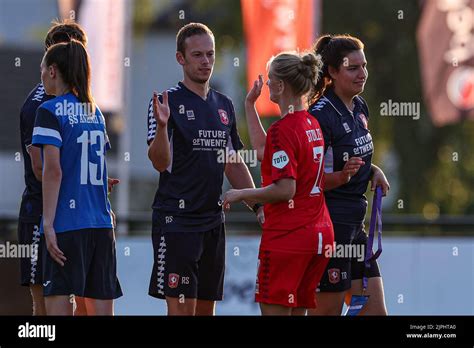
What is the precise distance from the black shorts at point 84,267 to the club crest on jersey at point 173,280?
0.34 meters

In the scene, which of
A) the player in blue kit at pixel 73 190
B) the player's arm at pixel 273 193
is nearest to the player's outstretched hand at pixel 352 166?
the player's arm at pixel 273 193

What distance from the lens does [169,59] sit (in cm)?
4175

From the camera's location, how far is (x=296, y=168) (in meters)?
6.73

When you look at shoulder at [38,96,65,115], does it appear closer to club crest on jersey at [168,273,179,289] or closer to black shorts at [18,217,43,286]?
black shorts at [18,217,43,286]

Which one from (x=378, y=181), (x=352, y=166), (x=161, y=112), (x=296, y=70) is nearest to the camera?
(x=296, y=70)

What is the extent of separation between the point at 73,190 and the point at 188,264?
898 mm

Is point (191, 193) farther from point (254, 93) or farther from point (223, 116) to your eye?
point (254, 93)

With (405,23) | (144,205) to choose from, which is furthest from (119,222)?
(144,205)

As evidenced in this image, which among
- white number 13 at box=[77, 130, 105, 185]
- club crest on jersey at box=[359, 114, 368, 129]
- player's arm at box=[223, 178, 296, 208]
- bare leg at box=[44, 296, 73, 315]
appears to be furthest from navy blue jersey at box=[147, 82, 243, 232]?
club crest on jersey at box=[359, 114, 368, 129]

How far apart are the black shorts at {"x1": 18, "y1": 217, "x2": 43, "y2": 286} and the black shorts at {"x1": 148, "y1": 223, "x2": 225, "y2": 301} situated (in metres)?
A: 0.79

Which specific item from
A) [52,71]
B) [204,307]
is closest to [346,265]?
[204,307]

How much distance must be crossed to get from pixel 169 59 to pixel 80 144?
3504 centimetres

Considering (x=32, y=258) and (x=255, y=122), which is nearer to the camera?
(x=255, y=122)
